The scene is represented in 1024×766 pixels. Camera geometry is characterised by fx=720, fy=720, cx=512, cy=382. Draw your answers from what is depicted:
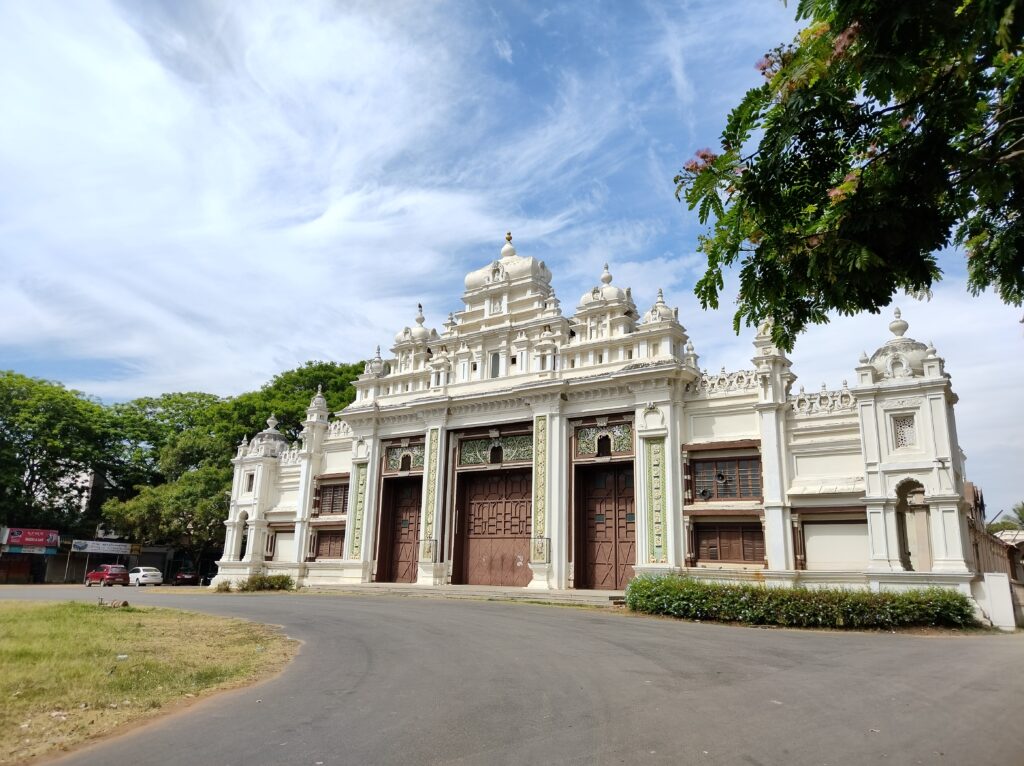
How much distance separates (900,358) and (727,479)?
245 inches

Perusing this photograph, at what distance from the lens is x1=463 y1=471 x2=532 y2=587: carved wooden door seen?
2720 cm

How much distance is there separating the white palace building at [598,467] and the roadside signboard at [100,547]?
1344 cm

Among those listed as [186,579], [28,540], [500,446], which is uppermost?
[500,446]

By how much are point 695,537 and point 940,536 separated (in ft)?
23.3

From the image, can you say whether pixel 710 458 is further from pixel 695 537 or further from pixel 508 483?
pixel 508 483

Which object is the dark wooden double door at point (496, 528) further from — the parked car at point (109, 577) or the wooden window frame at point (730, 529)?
the parked car at point (109, 577)

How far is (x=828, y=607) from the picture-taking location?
15617 mm

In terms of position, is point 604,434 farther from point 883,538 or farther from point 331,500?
point 331,500

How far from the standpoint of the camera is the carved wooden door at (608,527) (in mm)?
24812

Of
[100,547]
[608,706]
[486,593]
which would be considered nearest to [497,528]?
[486,593]

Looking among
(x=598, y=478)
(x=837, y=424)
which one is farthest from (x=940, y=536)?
(x=598, y=478)

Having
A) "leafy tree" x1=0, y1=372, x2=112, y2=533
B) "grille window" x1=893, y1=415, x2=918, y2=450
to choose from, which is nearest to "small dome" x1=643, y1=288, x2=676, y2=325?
"grille window" x1=893, y1=415, x2=918, y2=450

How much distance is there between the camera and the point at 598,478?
86.2 feet

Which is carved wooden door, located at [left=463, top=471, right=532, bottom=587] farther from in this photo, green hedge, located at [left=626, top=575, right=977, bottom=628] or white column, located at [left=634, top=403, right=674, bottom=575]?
green hedge, located at [left=626, top=575, right=977, bottom=628]
